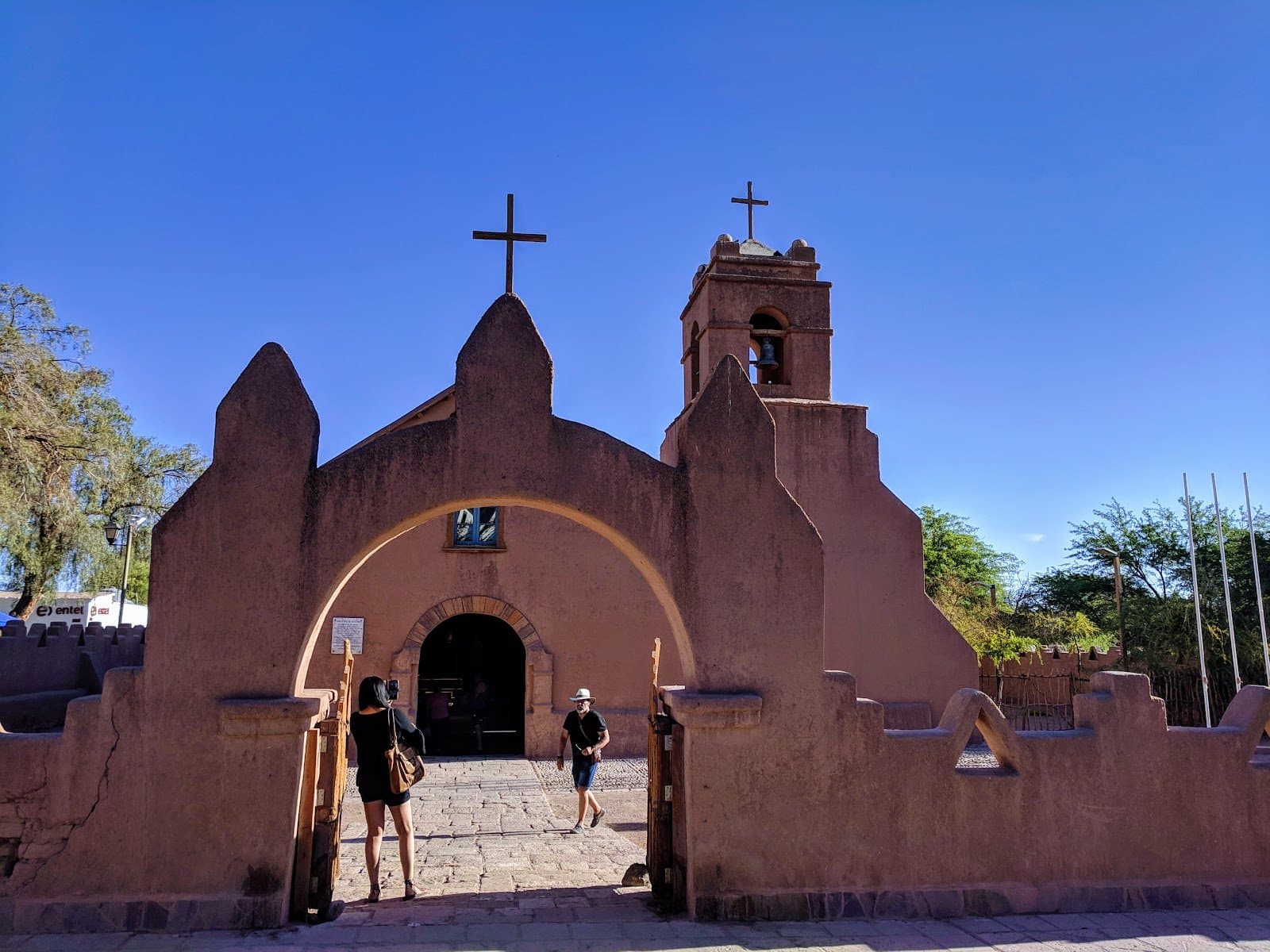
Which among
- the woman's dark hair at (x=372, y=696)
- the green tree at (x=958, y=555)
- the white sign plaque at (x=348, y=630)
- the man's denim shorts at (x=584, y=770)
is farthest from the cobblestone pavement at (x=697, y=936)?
the green tree at (x=958, y=555)

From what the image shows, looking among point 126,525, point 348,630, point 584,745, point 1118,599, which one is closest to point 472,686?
point 348,630

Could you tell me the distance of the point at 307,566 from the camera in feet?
19.1

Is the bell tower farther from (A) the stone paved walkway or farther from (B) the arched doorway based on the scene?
(A) the stone paved walkway

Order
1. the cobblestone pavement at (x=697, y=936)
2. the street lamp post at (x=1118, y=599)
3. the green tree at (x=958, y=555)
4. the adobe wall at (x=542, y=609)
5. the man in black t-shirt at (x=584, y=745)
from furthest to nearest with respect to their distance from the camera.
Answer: the green tree at (x=958, y=555), the street lamp post at (x=1118, y=599), the adobe wall at (x=542, y=609), the man in black t-shirt at (x=584, y=745), the cobblestone pavement at (x=697, y=936)

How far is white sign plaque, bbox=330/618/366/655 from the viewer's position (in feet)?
50.0

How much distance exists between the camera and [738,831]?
587cm

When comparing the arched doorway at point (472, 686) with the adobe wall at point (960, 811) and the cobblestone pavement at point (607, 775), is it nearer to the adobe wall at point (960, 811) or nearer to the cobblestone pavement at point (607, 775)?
the cobblestone pavement at point (607, 775)

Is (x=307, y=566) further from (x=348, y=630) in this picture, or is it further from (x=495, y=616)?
(x=495, y=616)

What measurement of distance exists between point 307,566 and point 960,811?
4600 mm

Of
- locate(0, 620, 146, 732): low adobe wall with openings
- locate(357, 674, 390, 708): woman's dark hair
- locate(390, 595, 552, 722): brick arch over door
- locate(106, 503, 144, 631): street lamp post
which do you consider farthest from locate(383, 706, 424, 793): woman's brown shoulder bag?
locate(106, 503, 144, 631): street lamp post

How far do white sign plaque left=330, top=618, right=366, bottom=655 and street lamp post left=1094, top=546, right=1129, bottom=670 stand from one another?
17103 millimetres

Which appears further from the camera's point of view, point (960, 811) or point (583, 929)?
point (960, 811)

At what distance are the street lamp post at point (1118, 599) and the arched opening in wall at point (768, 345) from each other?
11.8 meters

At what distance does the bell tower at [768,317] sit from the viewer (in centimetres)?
1527
